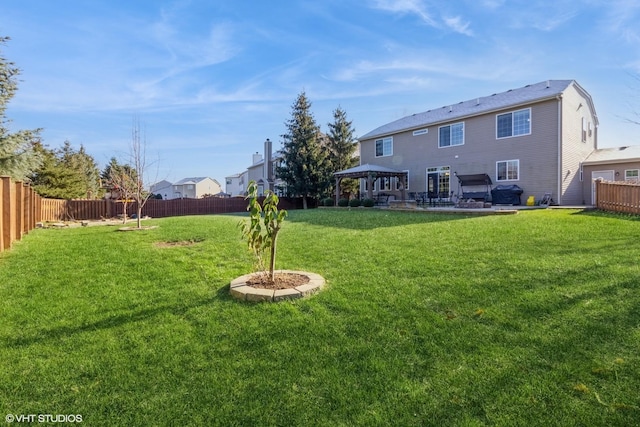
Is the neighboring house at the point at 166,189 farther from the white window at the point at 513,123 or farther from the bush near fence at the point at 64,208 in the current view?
the white window at the point at 513,123

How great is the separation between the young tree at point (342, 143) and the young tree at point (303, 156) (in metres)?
1.97

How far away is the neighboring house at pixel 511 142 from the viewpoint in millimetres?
14984

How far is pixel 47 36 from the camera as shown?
358 inches

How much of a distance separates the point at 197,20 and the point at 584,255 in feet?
35.2

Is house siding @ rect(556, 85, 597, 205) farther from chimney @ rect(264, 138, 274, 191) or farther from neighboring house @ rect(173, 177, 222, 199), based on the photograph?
neighboring house @ rect(173, 177, 222, 199)

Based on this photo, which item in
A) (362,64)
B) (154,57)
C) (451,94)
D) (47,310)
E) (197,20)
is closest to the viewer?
(47,310)

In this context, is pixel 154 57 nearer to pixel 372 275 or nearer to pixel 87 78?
pixel 87 78

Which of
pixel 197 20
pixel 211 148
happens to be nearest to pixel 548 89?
pixel 197 20

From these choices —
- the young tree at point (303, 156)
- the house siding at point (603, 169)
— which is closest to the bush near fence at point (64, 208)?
the young tree at point (303, 156)

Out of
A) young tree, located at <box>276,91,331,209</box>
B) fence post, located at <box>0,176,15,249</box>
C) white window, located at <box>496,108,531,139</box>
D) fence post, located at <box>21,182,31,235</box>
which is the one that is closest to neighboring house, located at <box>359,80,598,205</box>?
white window, located at <box>496,108,531,139</box>

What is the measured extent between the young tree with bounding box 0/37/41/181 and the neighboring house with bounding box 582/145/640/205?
964 inches

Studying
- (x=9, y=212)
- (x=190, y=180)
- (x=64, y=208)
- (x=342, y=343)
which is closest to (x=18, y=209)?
(x=9, y=212)

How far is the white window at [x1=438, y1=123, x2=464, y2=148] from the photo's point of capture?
18562mm

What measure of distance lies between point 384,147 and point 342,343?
2123cm
